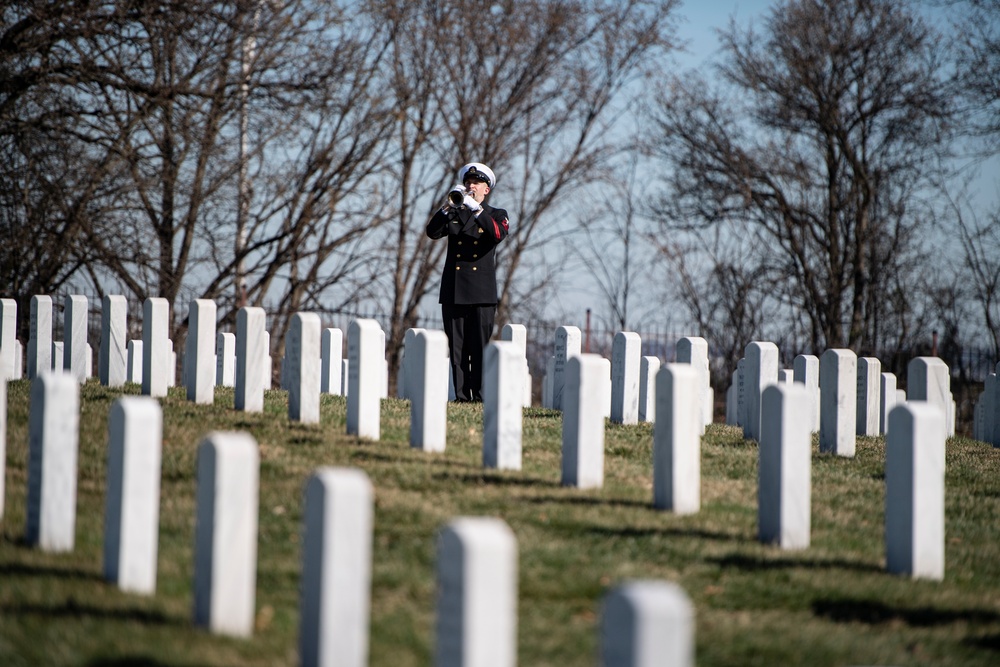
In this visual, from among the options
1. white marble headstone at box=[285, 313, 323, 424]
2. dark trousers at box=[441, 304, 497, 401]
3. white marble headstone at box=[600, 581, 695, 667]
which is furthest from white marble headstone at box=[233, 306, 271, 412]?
white marble headstone at box=[600, 581, 695, 667]

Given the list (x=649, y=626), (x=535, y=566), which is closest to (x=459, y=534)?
(x=649, y=626)

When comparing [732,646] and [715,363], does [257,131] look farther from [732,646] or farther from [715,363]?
[732,646]

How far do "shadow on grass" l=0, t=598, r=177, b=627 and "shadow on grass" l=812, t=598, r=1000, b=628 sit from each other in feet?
7.44

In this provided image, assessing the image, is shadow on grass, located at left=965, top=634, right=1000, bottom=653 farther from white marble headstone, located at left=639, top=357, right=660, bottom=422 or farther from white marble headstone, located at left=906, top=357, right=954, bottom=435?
white marble headstone, located at left=639, top=357, right=660, bottom=422

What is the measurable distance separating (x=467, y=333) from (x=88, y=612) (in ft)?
21.2

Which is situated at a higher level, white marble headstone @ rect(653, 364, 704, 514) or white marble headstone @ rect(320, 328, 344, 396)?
white marble headstone @ rect(320, 328, 344, 396)

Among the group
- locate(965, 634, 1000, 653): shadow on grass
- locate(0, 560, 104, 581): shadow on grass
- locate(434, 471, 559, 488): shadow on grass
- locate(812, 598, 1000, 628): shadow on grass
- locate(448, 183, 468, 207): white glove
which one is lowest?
locate(965, 634, 1000, 653): shadow on grass

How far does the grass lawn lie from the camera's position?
323 cm

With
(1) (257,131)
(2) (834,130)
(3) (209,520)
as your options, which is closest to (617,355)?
(3) (209,520)

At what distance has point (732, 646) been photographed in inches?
135

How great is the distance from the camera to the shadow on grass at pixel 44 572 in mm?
3590

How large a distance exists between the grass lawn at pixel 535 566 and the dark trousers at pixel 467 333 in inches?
102

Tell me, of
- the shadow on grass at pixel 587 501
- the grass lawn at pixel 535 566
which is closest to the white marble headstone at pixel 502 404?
the grass lawn at pixel 535 566

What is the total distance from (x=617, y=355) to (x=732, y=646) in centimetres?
564
